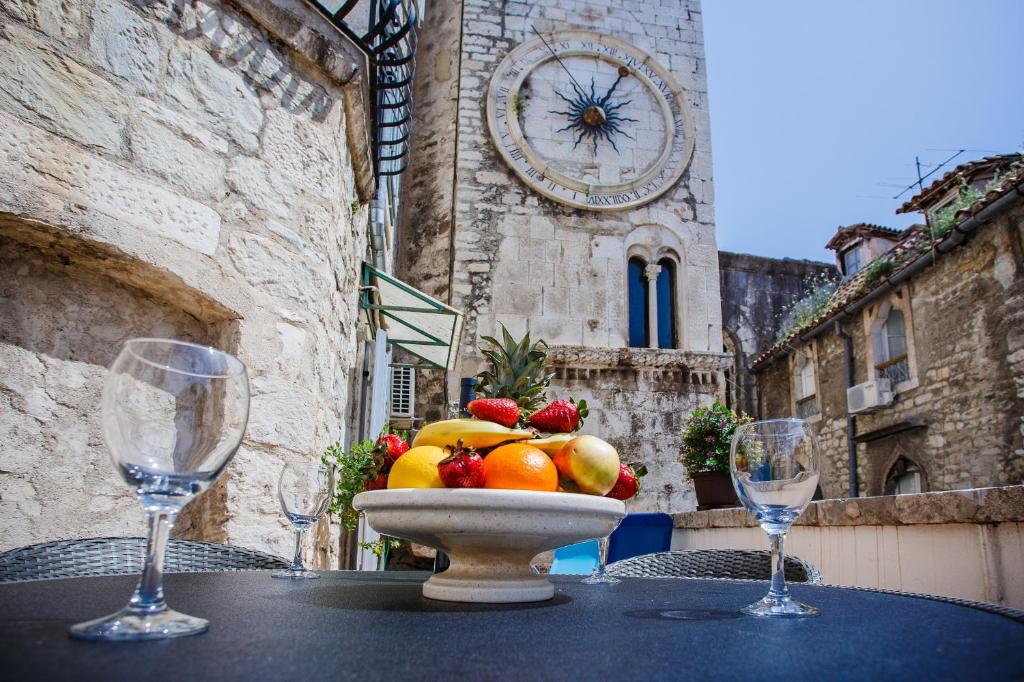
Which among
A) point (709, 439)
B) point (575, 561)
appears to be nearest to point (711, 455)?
point (709, 439)

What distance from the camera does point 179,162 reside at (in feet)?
8.66

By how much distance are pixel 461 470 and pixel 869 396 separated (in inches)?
454

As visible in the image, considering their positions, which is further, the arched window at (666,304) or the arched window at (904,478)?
the arched window at (904,478)

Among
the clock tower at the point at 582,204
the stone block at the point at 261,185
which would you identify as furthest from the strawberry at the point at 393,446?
the clock tower at the point at 582,204

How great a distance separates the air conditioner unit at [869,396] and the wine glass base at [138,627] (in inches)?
463

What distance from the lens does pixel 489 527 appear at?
1.05 m

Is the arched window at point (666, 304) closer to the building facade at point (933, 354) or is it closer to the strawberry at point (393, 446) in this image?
the building facade at point (933, 354)

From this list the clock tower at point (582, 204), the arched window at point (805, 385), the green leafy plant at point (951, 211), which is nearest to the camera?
the clock tower at point (582, 204)

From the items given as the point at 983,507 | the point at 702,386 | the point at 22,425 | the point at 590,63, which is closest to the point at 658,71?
the point at 590,63

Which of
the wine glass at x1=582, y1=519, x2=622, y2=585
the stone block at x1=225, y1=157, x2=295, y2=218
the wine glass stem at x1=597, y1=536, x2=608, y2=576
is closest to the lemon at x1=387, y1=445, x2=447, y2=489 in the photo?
the wine glass at x1=582, y1=519, x2=622, y2=585

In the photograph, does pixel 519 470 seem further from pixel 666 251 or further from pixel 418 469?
pixel 666 251

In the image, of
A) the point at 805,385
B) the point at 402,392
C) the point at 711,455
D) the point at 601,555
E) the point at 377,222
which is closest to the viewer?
the point at 601,555

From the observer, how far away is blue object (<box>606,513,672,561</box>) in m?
5.41

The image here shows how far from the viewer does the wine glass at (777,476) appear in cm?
109
